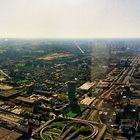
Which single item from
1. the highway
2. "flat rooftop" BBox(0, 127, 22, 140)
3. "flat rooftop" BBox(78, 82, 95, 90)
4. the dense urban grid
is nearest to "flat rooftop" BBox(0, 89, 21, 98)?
the dense urban grid

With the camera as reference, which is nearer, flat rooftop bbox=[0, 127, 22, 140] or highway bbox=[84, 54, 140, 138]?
flat rooftop bbox=[0, 127, 22, 140]

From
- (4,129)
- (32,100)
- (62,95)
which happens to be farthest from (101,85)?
(4,129)

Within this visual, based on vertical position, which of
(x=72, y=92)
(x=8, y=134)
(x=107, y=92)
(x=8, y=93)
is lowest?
(x=8, y=93)

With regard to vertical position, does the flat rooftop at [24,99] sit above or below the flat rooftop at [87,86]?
below

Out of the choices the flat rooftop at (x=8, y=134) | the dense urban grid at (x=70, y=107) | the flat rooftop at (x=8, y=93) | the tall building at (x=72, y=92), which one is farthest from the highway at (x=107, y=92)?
the flat rooftop at (x=8, y=93)

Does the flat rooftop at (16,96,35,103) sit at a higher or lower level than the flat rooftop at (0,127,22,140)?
lower

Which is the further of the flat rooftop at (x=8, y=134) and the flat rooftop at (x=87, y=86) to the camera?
the flat rooftop at (x=87, y=86)

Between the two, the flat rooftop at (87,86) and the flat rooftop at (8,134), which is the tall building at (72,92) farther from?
the flat rooftop at (8,134)

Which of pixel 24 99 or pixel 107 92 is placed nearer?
pixel 24 99

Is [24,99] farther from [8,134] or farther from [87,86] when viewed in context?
[8,134]

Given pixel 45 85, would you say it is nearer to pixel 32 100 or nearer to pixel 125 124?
pixel 32 100

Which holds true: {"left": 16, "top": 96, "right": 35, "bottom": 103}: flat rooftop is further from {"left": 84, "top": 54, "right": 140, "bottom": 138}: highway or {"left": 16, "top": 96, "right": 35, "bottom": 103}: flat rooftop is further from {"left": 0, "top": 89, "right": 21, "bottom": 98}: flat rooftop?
{"left": 84, "top": 54, "right": 140, "bottom": 138}: highway

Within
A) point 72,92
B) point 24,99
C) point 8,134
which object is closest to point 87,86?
point 72,92
